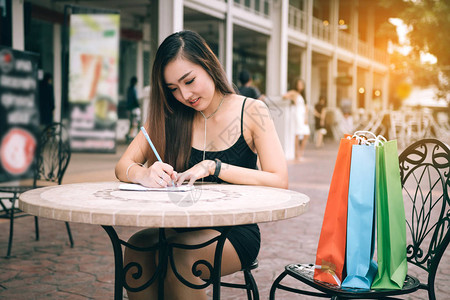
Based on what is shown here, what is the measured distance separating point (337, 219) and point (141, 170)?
903mm

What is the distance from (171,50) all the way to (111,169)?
6.99 metres

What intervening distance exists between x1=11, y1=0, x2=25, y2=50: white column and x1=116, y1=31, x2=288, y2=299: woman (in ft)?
13.8

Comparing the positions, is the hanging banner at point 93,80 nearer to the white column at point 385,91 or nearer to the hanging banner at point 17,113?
the hanging banner at point 17,113

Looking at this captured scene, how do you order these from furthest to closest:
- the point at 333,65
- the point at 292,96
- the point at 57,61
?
1. the point at 333,65
2. the point at 57,61
3. the point at 292,96

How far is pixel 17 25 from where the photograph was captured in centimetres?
591

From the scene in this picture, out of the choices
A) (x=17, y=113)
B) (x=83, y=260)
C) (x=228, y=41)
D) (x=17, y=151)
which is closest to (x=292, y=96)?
(x=228, y=41)

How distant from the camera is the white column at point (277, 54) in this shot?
13805mm

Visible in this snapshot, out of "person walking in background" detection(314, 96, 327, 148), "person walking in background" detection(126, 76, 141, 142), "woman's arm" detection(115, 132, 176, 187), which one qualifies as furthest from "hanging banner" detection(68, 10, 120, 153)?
"person walking in background" detection(314, 96, 327, 148)

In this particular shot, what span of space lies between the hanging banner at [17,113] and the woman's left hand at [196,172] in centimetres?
395

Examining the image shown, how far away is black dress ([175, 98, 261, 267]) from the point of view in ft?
6.79

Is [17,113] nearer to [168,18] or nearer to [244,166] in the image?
[168,18]

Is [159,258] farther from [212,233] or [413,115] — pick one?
[413,115]

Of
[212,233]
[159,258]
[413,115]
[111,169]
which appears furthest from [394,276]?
[413,115]

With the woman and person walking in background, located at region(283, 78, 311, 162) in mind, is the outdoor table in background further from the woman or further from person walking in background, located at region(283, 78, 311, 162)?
person walking in background, located at region(283, 78, 311, 162)
